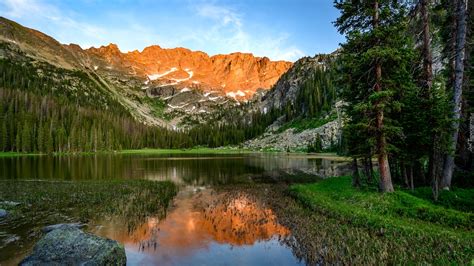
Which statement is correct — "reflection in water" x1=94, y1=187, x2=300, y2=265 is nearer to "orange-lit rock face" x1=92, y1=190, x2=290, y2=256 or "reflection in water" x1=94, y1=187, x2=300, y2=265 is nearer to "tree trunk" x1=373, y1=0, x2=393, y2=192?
"orange-lit rock face" x1=92, y1=190, x2=290, y2=256

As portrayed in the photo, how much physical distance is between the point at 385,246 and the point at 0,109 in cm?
15931

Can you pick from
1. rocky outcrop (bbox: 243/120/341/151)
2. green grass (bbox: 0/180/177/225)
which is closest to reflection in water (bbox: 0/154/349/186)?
green grass (bbox: 0/180/177/225)

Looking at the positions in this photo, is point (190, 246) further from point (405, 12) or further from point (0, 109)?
point (0, 109)

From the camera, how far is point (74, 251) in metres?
12.8

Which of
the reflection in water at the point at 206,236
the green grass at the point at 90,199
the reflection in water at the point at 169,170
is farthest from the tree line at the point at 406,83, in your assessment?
the reflection in water at the point at 169,170

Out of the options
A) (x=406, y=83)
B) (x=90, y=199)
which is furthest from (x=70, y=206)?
(x=406, y=83)

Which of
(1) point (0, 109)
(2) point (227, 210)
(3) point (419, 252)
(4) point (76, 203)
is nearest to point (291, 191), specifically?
(2) point (227, 210)

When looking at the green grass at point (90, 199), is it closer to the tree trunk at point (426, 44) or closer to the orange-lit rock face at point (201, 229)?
the orange-lit rock face at point (201, 229)

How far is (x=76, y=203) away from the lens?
28.1m

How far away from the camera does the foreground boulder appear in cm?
1244

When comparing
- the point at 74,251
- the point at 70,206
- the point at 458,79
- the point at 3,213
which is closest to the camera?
the point at 74,251

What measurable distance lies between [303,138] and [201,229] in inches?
5287

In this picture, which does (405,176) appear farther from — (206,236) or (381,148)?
(206,236)

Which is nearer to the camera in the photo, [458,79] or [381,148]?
[458,79]
